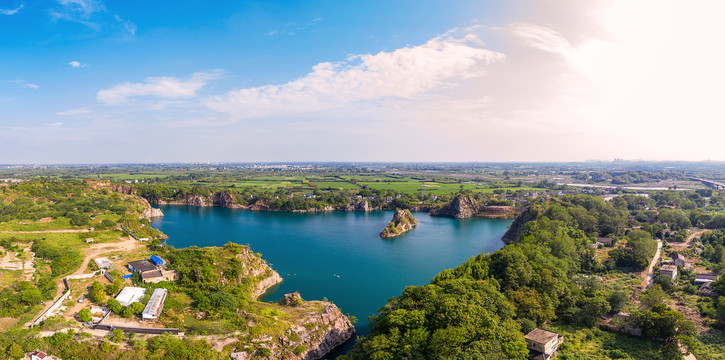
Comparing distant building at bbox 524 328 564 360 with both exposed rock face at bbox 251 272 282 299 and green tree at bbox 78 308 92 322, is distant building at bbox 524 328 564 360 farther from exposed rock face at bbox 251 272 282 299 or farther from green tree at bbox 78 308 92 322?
green tree at bbox 78 308 92 322

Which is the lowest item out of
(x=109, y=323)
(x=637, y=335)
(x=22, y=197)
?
(x=637, y=335)

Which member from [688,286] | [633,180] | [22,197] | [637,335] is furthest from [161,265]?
[633,180]

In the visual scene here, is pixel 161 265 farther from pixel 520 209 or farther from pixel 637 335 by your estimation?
pixel 520 209

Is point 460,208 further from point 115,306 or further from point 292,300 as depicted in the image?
point 115,306

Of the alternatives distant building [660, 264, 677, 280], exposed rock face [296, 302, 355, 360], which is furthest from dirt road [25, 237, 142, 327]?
distant building [660, 264, 677, 280]

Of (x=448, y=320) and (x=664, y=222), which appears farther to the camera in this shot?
(x=664, y=222)

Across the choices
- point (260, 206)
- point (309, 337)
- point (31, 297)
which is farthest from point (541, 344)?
point (260, 206)
